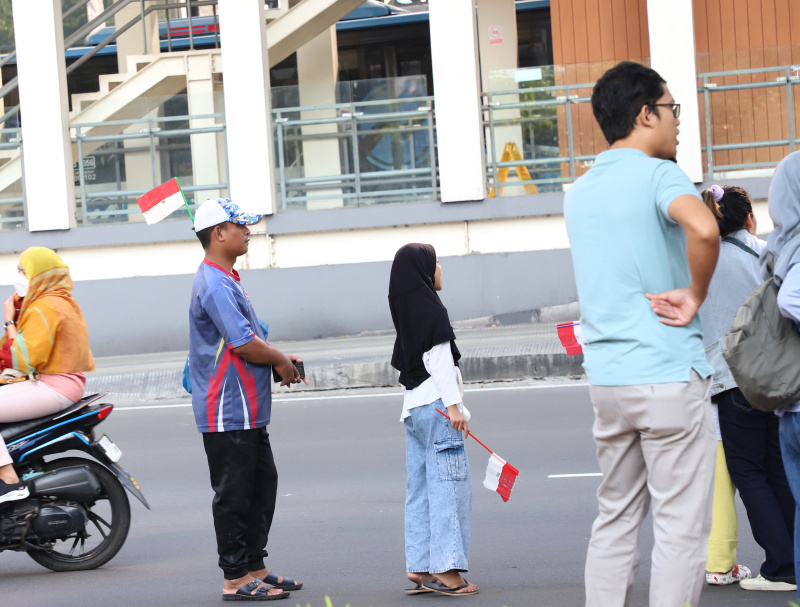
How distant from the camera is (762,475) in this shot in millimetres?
4785

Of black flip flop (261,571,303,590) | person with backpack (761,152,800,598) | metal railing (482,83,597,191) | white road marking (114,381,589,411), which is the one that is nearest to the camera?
person with backpack (761,152,800,598)

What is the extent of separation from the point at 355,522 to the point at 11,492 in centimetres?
203

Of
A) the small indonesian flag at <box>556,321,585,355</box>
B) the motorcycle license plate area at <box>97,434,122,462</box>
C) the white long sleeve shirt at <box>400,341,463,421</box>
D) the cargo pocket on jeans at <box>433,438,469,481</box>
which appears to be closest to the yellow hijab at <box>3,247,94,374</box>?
the motorcycle license plate area at <box>97,434,122,462</box>

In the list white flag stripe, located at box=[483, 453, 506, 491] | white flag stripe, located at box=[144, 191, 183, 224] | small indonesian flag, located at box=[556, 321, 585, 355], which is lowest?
A: white flag stripe, located at box=[483, 453, 506, 491]

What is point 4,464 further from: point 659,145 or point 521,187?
point 521,187

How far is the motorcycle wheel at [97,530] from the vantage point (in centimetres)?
583

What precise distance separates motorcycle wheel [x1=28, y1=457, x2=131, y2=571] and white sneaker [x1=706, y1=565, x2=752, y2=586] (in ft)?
9.99

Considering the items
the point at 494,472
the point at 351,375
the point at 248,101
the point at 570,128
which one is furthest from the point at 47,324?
the point at 570,128

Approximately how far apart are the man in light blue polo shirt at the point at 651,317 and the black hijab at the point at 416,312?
143 cm

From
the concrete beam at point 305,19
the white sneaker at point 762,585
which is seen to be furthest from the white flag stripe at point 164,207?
the concrete beam at point 305,19

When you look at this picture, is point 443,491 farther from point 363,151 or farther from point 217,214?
point 363,151

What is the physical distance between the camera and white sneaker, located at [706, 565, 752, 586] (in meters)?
4.95

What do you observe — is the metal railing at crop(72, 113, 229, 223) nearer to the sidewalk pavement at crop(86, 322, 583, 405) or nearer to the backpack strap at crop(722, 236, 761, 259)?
the sidewalk pavement at crop(86, 322, 583, 405)

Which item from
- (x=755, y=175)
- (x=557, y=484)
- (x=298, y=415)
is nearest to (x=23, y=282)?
(x=557, y=484)
